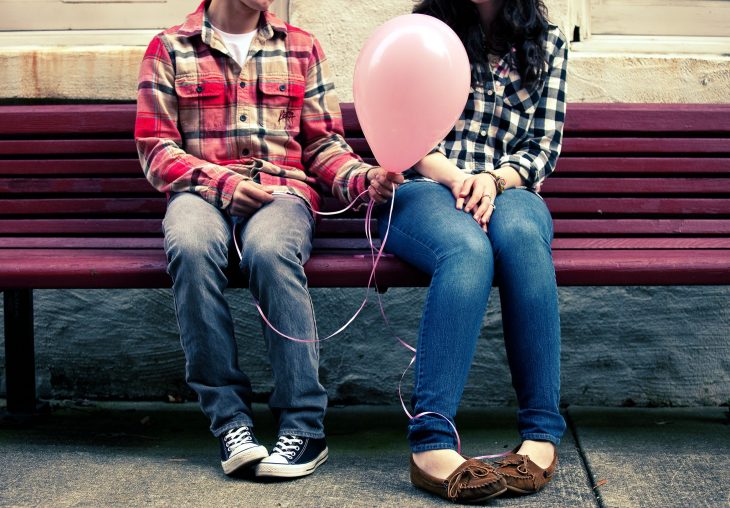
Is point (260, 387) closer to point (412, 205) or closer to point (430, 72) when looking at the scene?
point (412, 205)

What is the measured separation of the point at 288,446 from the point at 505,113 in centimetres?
118

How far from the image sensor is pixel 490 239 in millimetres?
2701

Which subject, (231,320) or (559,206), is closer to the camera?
(231,320)

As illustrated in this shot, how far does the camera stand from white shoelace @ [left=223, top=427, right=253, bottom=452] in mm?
2656

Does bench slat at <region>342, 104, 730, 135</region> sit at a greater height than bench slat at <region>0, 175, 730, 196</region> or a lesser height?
greater

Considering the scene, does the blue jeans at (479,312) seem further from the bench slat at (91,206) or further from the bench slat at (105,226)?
the bench slat at (91,206)

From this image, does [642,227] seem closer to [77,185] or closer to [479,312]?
[479,312]

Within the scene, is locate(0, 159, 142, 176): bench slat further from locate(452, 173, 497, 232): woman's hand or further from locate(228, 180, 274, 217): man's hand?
locate(452, 173, 497, 232): woman's hand

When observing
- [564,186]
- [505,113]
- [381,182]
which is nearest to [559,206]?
[564,186]

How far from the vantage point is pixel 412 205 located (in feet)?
9.25

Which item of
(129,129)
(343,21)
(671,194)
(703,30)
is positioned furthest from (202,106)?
(703,30)

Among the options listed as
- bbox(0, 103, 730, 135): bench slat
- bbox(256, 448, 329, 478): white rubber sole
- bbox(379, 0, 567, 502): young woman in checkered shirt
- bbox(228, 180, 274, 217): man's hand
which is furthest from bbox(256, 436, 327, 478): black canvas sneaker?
bbox(0, 103, 730, 135): bench slat

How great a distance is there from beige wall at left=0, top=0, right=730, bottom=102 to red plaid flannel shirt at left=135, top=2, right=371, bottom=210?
661mm

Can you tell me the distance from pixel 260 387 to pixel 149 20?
1.53m
